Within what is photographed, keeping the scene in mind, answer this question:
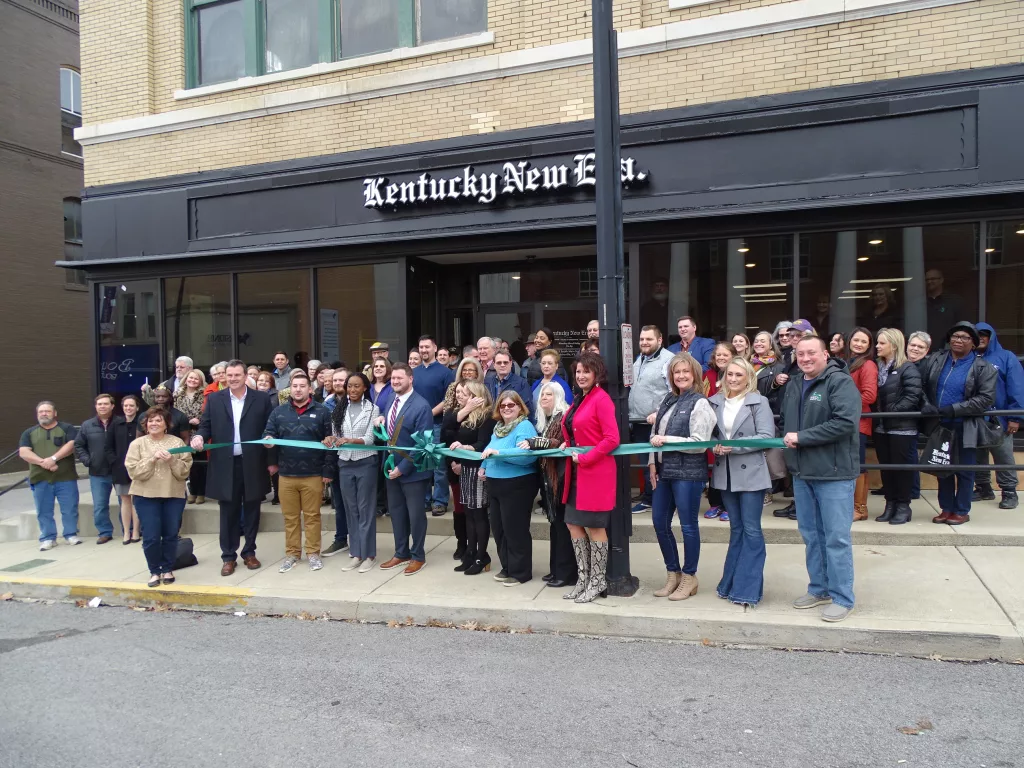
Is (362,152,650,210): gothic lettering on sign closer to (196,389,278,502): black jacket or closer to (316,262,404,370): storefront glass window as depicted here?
(316,262,404,370): storefront glass window

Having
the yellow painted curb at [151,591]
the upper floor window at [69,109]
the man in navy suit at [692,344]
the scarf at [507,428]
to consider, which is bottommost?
the yellow painted curb at [151,591]

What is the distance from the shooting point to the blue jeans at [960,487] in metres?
6.88

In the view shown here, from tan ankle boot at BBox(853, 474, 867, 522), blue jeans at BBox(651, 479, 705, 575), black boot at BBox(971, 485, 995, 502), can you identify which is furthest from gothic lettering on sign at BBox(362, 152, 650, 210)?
black boot at BBox(971, 485, 995, 502)

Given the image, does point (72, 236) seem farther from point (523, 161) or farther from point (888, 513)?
point (888, 513)

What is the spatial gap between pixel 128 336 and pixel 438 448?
8.67 meters

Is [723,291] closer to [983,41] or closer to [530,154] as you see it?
[530,154]

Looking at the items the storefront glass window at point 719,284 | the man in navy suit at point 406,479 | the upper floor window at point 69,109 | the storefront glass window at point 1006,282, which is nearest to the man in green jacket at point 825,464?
the man in navy suit at point 406,479

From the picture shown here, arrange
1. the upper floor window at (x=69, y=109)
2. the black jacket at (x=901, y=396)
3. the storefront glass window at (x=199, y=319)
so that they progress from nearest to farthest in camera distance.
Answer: the black jacket at (x=901, y=396) < the storefront glass window at (x=199, y=319) < the upper floor window at (x=69, y=109)

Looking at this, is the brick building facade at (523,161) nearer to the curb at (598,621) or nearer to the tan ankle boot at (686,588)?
the tan ankle boot at (686,588)

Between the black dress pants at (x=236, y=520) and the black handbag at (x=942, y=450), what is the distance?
647cm

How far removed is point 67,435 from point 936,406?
32.2 feet

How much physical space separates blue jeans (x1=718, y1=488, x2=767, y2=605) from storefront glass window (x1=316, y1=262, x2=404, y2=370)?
6.74 meters

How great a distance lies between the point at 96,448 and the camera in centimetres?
861

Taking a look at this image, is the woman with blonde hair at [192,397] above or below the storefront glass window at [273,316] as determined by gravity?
below
